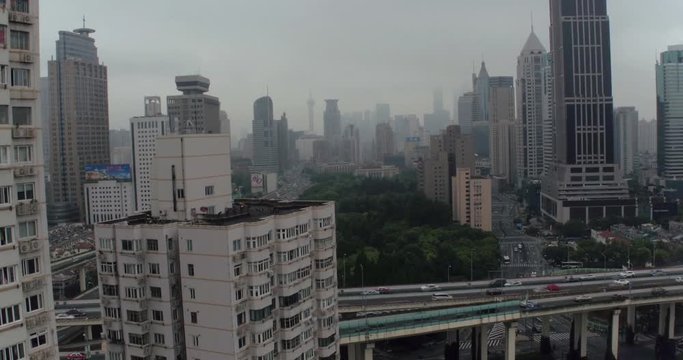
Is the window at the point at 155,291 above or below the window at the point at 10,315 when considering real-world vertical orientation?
below

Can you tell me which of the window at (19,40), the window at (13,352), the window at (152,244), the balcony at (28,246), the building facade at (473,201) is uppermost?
the window at (19,40)

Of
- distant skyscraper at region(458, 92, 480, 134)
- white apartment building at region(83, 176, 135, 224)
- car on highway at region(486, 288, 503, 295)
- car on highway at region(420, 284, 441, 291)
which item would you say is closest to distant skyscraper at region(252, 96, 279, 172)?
distant skyscraper at region(458, 92, 480, 134)

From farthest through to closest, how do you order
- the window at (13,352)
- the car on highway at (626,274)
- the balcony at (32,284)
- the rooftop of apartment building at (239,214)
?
the car on highway at (626,274) → the rooftop of apartment building at (239,214) → the balcony at (32,284) → the window at (13,352)

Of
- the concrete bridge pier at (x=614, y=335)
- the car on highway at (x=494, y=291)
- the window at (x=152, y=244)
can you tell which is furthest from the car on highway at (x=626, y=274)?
the window at (x=152, y=244)

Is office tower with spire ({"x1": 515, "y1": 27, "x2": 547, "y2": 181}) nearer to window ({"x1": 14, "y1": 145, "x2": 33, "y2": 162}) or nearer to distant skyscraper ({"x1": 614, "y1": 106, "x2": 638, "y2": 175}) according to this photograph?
distant skyscraper ({"x1": 614, "y1": 106, "x2": 638, "y2": 175})

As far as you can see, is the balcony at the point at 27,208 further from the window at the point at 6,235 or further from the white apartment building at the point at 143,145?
the white apartment building at the point at 143,145
